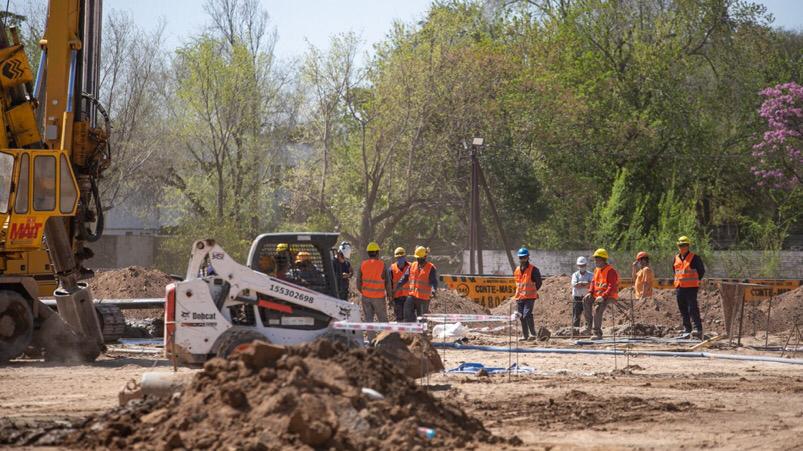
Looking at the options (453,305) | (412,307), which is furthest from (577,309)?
(412,307)

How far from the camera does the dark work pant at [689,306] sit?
20.1 meters

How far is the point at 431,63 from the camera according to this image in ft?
132

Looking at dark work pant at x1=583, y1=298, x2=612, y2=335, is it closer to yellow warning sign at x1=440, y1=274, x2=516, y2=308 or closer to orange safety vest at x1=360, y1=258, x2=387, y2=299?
orange safety vest at x1=360, y1=258, x2=387, y2=299

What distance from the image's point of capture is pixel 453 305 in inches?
1026

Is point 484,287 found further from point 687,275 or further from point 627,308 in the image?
point 687,275

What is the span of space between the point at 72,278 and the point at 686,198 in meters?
34.0

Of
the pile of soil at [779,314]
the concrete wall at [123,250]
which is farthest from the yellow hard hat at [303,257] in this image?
the concrete wall at [123,250]

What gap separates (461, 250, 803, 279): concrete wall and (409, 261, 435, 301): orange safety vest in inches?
686

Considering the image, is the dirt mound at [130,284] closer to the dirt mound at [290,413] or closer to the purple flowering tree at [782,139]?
the dirt mound at [290,413]

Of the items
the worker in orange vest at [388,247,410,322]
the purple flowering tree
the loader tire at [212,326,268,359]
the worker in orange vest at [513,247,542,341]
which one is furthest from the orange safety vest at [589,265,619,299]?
the purple flowering tree

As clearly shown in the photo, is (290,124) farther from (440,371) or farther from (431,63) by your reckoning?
(440,371)

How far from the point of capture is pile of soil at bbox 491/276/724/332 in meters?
24.3

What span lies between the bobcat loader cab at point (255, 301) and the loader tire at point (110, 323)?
16.9 ft

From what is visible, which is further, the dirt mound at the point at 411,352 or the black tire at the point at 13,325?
the black tire at the point at 13,325
